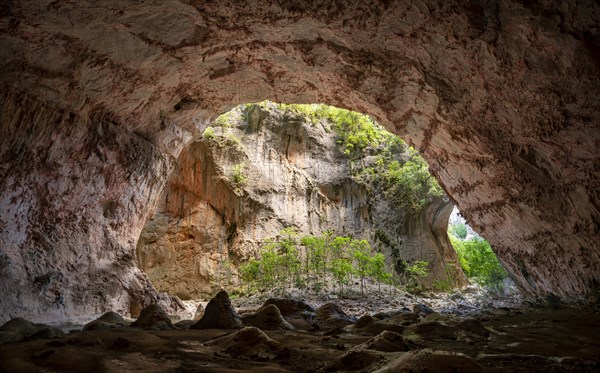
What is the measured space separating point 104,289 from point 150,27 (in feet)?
17.9

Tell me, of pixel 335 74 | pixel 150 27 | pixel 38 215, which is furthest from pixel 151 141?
pixel 335 74

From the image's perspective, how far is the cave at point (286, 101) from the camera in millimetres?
5203

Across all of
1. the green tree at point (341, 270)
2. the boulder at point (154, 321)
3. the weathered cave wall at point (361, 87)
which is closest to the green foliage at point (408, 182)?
the green tree at point (341, 270)

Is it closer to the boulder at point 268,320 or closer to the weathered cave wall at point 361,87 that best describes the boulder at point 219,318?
the boulder at point 268,320

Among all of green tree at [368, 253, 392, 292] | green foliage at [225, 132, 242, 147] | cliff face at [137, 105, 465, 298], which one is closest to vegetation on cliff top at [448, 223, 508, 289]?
cliff face at [137, 105, 465, 298]

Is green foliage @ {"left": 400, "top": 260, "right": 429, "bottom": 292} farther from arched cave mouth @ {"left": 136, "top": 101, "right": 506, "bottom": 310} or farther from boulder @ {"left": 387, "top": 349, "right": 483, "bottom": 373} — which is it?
boulder @ {"left": 387, "top": 349, "right": 483, "bottom": 373}

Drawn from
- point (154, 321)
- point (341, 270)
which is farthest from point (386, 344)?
point (341, 270)

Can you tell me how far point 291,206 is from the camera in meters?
18.5

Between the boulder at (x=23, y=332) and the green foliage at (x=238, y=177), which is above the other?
the green foliage at (x=238, y=177)

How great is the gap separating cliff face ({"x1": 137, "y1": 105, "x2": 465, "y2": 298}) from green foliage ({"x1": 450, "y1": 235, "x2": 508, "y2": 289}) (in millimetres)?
1153

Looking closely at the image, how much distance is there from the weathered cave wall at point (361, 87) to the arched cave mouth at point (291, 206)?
757 centimetres

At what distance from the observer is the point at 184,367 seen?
8.46ft

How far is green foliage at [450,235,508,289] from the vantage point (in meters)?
19.6

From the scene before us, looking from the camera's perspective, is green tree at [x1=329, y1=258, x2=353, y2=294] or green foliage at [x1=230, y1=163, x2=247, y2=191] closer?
green tree at [x1=329, y1=258, x2=353, y2=294]
